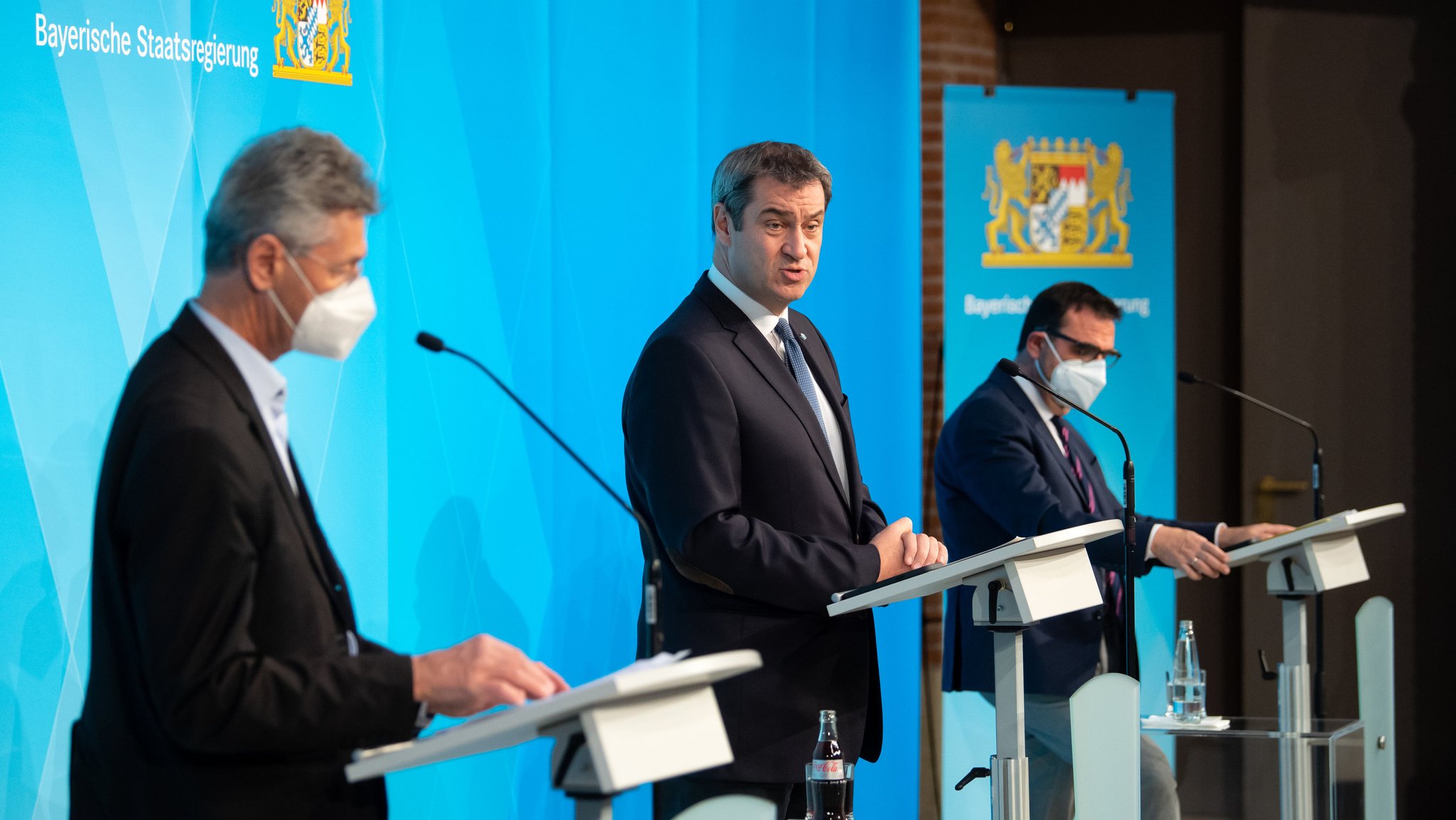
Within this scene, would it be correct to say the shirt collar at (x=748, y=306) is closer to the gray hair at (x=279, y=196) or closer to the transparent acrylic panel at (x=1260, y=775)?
the gray hair at (x=279, y=196)

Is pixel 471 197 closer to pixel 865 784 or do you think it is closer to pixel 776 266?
pixel 776 266

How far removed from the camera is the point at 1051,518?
12.4 ft

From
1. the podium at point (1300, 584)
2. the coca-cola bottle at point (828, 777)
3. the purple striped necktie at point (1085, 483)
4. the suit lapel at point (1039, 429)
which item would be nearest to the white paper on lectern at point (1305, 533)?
the podium at point (1300, 584)

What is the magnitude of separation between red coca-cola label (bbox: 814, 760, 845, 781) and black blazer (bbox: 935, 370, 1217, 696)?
3.74ft

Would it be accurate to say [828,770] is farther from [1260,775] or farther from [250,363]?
[1260,775]

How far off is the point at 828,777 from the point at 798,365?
864 millimetres

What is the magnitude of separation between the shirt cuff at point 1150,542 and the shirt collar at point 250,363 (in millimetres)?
2663

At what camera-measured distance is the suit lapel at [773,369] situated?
2973mm

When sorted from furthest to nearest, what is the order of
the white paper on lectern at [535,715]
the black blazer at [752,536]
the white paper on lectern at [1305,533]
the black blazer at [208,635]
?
1. the white paper on lectern at [1305,533]
2. the black blazer at [752,536]
3. the black blazer at [208,635]
4. the white paper on lectern at [535,715]

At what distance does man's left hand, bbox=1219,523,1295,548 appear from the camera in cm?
407

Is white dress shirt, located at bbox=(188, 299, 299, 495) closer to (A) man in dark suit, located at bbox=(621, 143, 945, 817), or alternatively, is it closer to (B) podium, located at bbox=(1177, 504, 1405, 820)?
(A) man in dark suit, located at bbox=(621, 143, 945, 817)

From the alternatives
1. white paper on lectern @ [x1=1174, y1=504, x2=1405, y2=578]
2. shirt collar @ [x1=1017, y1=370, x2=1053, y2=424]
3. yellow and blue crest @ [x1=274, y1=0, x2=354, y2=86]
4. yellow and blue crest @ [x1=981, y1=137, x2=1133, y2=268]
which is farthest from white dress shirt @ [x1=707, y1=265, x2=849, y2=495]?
yellow and blue crest @ [x1=981, y1=137, x2=1133, y2=268]

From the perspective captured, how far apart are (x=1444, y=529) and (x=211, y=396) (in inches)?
228

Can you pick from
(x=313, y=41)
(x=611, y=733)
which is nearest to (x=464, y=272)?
(x=313, y=41)
